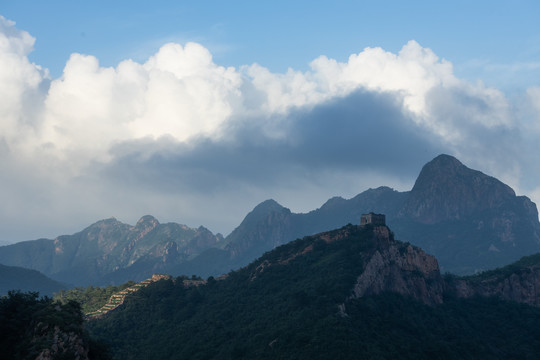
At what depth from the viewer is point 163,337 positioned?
167625 mm

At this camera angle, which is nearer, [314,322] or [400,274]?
[314,322]

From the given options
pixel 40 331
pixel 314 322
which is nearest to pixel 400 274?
pixel 314 322

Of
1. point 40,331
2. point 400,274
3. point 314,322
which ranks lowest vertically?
point 314,322

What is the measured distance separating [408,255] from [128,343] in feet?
290

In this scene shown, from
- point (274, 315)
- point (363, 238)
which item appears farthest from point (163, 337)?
point (363, 238)

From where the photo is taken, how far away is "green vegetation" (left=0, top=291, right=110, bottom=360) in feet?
290

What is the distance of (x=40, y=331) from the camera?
9144 centimetres

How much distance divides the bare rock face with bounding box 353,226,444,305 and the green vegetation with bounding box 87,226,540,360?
10.2 feet

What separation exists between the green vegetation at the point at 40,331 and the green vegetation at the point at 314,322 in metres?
48.1

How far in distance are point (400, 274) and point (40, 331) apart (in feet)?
382

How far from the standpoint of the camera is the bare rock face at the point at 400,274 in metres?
171

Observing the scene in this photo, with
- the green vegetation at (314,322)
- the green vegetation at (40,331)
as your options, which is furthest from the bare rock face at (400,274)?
the green vegetation at (40,331)

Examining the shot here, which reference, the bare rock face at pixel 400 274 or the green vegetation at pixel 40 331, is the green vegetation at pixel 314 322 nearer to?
the bare rock face at pixel 400 274

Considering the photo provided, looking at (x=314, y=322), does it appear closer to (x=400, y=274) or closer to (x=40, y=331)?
(x=400, y=274)
